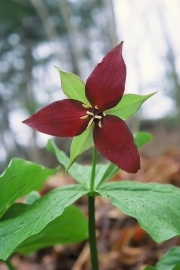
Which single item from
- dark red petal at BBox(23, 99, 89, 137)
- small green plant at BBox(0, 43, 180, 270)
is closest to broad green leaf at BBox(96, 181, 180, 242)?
small green plant at BBox(0, 43, 180, 270)

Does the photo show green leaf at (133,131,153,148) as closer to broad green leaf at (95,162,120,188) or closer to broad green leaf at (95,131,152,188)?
broad green leaf at (95,131,152,188)

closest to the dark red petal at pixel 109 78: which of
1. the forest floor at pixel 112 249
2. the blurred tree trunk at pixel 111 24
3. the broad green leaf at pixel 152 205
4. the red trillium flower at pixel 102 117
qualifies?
the red trillium flower at pixel 102 117

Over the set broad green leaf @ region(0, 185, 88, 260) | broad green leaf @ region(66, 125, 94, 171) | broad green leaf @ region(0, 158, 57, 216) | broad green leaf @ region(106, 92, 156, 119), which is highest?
broad green leaf @ region(106, 92, 156, 119)

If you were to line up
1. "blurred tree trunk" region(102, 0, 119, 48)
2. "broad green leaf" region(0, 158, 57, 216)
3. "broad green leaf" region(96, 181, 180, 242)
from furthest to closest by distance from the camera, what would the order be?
"blurred tree trunk" region(102, 0, 119, 48) < "broad green leaf" region(0, 158, 57, 216) < "broad green leaf" region(96, 181, 180, 242)

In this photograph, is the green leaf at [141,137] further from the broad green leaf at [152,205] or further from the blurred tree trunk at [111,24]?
the blurred tree trunk at [111,24]

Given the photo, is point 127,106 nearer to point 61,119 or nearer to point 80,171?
point 61,119

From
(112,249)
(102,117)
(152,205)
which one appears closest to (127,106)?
(102,117)

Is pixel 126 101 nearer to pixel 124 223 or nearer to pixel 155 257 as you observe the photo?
pixel 155 257
